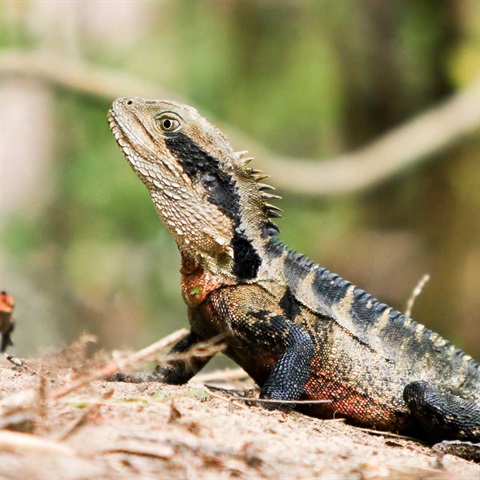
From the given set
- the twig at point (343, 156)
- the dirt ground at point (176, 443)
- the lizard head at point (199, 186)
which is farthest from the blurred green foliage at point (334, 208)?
the dirt ground at point (176, 443)

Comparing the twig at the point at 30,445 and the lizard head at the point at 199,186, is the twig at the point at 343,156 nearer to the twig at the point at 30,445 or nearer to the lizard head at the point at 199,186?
the lizard head at the point at 199,186

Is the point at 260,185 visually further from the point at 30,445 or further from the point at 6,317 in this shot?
the point at 30,445

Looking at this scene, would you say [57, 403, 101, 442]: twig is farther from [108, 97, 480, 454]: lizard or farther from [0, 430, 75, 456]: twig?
[108, 97, 480, 454]: lizard

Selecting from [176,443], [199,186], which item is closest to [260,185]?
[199,186]

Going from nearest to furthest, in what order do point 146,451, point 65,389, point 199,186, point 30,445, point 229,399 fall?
point 30,445 → point 146,451 → point 65,389 → point 229,399 → point 199,186

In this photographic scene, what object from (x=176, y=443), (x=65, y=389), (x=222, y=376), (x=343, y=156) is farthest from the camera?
(x=343, y=156)

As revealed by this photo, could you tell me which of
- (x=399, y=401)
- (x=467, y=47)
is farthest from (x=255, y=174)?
(x=467, y=47)

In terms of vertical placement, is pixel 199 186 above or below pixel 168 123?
below
